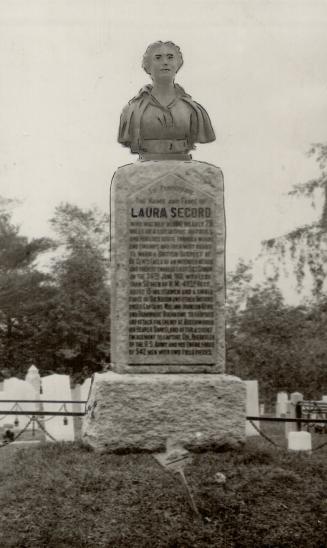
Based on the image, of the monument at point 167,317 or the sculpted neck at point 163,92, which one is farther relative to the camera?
the sculpted neck at point 163,92

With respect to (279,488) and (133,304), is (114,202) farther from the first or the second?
(279,488)

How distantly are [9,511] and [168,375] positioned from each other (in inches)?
83.5

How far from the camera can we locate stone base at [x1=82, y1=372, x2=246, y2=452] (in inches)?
262

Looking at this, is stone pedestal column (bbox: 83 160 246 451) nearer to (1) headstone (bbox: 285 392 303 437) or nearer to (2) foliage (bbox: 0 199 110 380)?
(1) headstone (bbox: 285 392 303 437)

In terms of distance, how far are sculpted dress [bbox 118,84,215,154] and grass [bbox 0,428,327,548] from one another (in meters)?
A: 3.27

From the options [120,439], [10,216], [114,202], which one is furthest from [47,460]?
[10,216]

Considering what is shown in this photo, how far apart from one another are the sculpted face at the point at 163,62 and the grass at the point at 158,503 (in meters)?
4.03

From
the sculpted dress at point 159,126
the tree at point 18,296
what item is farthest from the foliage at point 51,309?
the sculpted dress at point 159,126

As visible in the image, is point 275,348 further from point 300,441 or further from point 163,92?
point 163,92

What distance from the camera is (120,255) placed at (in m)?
7.12

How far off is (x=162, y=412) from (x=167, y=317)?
0.96 m

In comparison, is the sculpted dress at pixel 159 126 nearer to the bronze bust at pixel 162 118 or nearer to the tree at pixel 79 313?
the bronze bust at pixel 162 118

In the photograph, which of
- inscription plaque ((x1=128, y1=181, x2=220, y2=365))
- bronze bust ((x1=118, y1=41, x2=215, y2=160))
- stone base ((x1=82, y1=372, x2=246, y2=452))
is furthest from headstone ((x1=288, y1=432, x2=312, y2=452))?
bronze bust ((x1=118, y1=41, x2=215, y2=160))

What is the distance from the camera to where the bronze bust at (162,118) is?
7562mm
